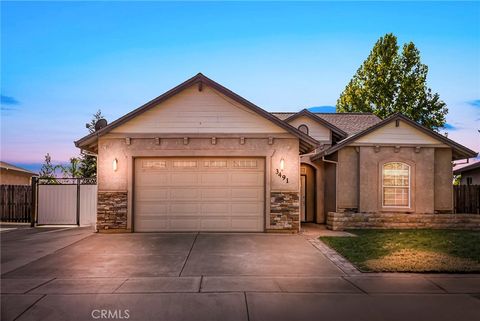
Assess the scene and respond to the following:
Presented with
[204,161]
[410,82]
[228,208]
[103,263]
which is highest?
[410,82]

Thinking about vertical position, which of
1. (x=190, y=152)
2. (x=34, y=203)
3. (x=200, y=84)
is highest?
(x=200, y=84)

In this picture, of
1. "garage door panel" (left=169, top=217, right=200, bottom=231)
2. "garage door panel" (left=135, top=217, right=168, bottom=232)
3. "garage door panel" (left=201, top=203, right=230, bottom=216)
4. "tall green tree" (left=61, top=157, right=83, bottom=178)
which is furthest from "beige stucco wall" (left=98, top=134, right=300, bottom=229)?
"tall green tree" (left=61, top=157, right=83, bottom=178)

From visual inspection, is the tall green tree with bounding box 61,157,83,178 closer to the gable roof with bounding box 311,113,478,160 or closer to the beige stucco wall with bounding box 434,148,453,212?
the gable roof with bounding box 311,113,478,160

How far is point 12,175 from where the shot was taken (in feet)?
91.6

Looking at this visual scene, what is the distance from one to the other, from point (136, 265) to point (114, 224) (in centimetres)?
523

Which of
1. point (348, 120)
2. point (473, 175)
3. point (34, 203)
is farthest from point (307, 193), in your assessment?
point (473, 175)

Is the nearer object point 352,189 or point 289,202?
point 289,202

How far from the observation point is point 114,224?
13.8 metres

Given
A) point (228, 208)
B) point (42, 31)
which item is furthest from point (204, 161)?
point (42, 31)

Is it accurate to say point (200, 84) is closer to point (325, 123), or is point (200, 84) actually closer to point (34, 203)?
point (325, 123)

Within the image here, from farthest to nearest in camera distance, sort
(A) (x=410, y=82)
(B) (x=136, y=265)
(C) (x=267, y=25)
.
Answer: (A) (x=410, y=82)
(C) (x=267, y=25)
(B) (x=136, y=265)

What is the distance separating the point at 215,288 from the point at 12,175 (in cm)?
2600

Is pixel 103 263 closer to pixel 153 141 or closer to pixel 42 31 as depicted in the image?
pixel 153 141

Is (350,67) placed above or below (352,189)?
above
